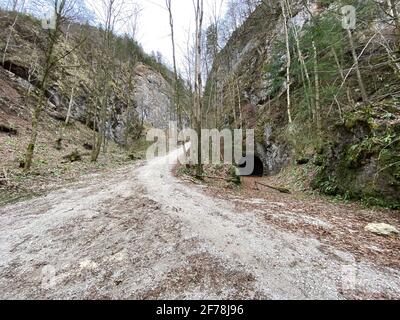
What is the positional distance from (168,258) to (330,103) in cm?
1236

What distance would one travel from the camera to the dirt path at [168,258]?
9.86 ft

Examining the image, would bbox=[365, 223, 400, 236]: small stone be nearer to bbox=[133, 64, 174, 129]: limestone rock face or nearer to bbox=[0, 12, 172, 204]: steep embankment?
bbox=[0, 12, 172, 204]: steep embankment

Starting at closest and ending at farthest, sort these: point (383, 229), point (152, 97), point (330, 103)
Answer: point (383, 229)
point (330, 103)
point (152, 97)

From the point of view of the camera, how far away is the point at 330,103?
12711 millimetres

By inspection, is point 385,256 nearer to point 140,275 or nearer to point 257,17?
point 140,275

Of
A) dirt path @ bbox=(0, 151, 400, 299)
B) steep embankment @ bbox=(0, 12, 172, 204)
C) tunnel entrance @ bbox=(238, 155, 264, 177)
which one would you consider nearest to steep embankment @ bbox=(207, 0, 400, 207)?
tunnel entrance @ bbox=(238, 155, 264, 177)

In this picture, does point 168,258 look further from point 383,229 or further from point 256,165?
point 256,165

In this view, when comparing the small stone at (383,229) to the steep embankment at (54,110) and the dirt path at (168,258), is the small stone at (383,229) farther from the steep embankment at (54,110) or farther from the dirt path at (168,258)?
Answer: the steep embankment at (54,110)

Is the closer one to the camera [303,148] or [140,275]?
[140,275]

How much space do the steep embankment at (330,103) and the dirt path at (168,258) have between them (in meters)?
3.57

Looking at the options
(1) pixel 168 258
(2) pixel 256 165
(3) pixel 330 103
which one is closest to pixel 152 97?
(2) pixel 256 165

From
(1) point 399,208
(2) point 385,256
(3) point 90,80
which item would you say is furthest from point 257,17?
(2) point 385,256

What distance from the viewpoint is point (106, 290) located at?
304 cm

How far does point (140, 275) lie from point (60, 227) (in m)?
2.61
